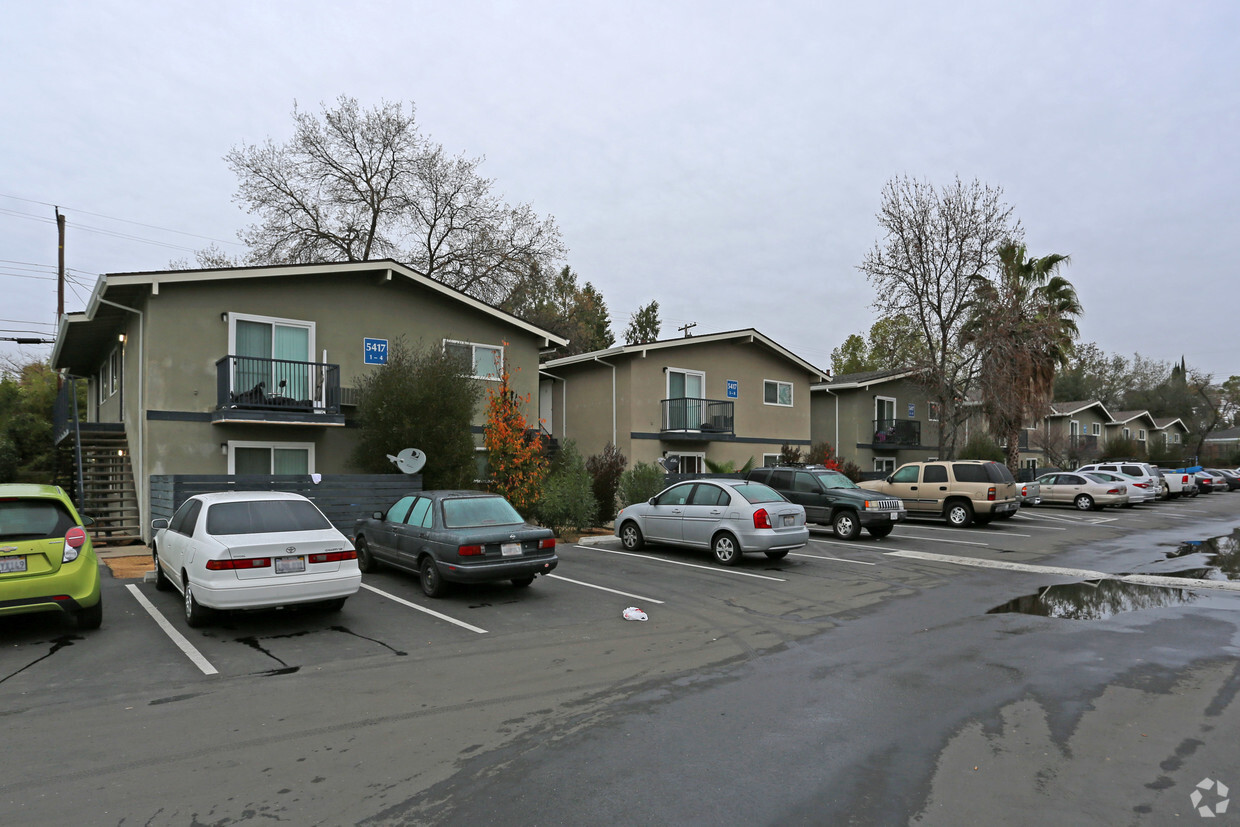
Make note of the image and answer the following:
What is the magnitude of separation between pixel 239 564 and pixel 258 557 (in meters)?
0.19

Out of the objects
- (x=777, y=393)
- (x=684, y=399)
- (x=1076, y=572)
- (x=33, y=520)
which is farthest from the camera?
(x=777, y=393)

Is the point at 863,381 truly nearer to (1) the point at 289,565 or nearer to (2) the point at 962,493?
(2) the point at 962,493

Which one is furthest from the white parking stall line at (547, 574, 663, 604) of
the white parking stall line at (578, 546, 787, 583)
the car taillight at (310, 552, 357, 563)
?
the car taillight at (310, 552, 357, 563)

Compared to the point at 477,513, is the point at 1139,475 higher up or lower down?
lower down

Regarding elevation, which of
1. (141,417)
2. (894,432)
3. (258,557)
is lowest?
(258,557)

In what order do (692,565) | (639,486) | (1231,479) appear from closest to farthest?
1. (692,565)
2. (639,486)
3. (1231,479)

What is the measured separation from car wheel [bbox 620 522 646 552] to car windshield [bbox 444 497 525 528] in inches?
190

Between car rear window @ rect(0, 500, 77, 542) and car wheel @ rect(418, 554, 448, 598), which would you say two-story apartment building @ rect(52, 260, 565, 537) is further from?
car rear window @ rect(0, 500, 77, 542)

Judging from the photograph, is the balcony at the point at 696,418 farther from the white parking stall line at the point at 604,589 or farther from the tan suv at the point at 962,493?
the white parking stall line at the point at 604,589

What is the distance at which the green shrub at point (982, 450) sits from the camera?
3550 cm

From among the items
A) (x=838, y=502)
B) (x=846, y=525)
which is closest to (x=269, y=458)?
(x=838, y=502)

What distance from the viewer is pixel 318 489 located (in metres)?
14.6

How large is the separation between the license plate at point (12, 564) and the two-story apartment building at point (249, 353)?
9.22 m

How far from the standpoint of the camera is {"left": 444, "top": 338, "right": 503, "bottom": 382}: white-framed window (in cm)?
2081
